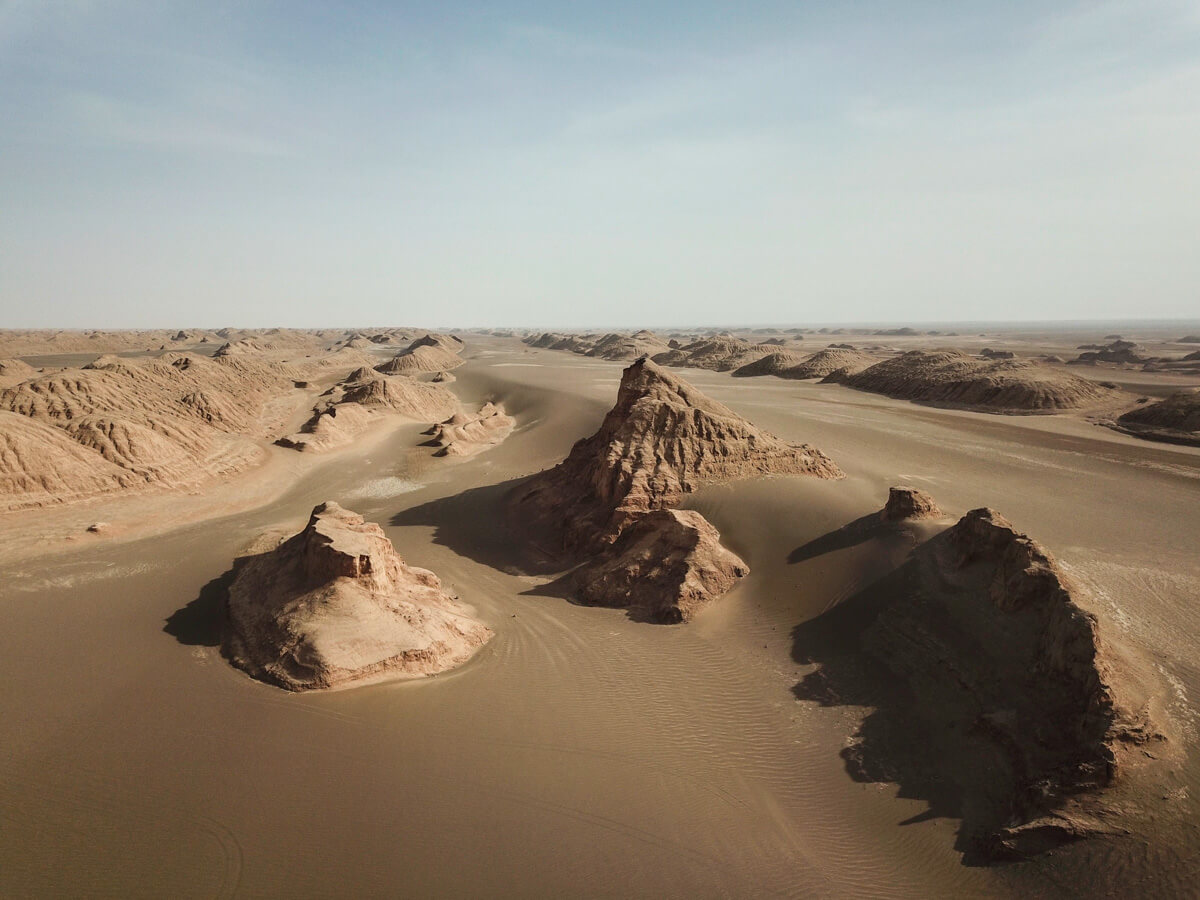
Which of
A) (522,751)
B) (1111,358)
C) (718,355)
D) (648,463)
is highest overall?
(718,355)

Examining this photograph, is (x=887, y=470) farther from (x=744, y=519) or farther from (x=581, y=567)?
(x=581, y=567)

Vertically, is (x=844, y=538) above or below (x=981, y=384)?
below

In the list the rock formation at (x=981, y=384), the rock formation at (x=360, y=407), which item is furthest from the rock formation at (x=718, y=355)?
the rock formation at (x=360, y=407)

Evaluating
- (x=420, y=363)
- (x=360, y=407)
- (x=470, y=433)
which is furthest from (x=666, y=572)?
(x=420, y=363)

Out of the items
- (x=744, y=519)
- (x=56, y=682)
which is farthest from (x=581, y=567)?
(x=56, y=682)

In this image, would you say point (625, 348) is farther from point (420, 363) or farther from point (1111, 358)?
point (1111, 358)

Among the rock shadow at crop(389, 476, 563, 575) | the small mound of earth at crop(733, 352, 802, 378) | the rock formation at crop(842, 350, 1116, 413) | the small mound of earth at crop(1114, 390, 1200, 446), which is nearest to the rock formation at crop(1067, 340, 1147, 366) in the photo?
the rock formation at crop(842, 350, 1116, 413)

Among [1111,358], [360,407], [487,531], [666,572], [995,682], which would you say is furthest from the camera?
[1111,358]
